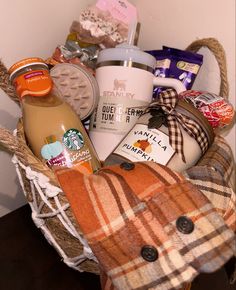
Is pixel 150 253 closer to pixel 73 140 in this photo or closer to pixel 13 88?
pixel 73 140

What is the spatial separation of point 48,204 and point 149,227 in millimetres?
160

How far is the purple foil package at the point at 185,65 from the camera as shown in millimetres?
676

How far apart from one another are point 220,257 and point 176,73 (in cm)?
41

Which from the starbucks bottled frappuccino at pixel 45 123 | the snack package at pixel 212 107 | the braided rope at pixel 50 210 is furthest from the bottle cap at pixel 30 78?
the snack package at pixel 212 107

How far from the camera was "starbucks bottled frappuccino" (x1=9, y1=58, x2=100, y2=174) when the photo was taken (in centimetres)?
51

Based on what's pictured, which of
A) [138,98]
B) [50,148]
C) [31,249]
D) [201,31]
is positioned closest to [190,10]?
[201,31]

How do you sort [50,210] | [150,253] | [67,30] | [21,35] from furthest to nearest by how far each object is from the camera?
[67,30] → [21,35] → [50,210] → [150,253]

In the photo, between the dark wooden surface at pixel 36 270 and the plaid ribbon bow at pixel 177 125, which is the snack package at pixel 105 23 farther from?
the dark wooden surface at pixel 36 270

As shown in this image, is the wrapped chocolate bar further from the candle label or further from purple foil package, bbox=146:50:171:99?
the candle label

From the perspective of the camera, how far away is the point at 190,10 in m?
0.70

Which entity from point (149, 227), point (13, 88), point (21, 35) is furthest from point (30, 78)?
point (149, 227)

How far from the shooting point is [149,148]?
0.52m

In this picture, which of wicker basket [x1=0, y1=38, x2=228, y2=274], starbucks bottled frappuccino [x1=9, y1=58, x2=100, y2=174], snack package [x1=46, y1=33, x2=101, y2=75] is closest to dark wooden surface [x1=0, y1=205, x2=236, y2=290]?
wicker basket [x1=0, y1=38, x2=228, y2=274]

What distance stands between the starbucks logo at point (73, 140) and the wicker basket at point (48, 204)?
0.19 ft
